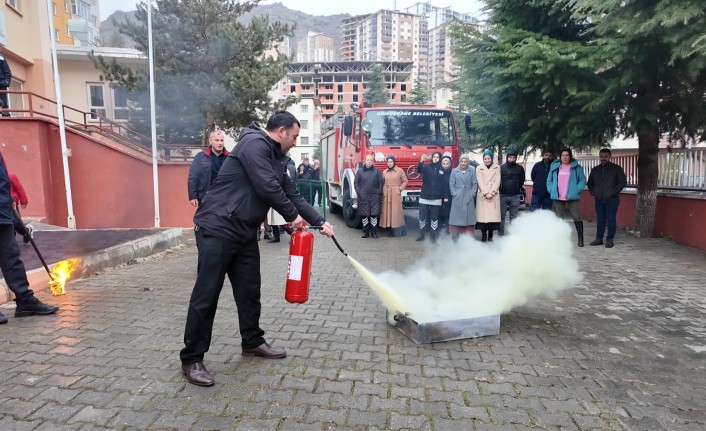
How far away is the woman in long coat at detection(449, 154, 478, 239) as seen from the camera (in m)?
9.18

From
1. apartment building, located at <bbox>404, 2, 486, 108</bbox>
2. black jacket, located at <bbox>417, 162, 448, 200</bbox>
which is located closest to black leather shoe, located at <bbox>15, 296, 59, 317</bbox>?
black jacket, located at <bbox>417, 162, 448, 200</bbox>

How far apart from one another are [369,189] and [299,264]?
6865 mm

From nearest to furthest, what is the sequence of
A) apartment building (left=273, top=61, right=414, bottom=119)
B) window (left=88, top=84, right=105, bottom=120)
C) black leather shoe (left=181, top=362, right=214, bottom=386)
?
black leather shoe (left=181, top=362, right=214, bottom=386) < window (left=88, top=84, right=105, bottom=120) < apartment building (left=273, top=61, right=414, bottom=119)

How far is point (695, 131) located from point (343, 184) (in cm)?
796

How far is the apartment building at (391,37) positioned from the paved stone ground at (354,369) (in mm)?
160465

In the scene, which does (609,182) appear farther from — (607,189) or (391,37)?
(391,37)

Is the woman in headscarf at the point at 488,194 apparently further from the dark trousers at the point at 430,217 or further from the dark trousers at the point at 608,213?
the dark trousers at the point at 608,213

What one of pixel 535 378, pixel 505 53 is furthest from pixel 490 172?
pixel 535 378

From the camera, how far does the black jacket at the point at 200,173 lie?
584 cm

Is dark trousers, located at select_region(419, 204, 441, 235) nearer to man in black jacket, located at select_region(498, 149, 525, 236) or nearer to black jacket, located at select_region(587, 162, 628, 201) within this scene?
man in black jacket, located at select_region(498, 149, 525, 236)

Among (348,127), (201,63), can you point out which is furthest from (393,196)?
(201,63)

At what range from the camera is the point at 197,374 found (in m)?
3.30

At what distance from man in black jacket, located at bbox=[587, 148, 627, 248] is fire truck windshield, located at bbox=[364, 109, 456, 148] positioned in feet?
11.4

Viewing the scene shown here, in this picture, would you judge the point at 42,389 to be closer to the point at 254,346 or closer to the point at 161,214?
the point at 254,346
